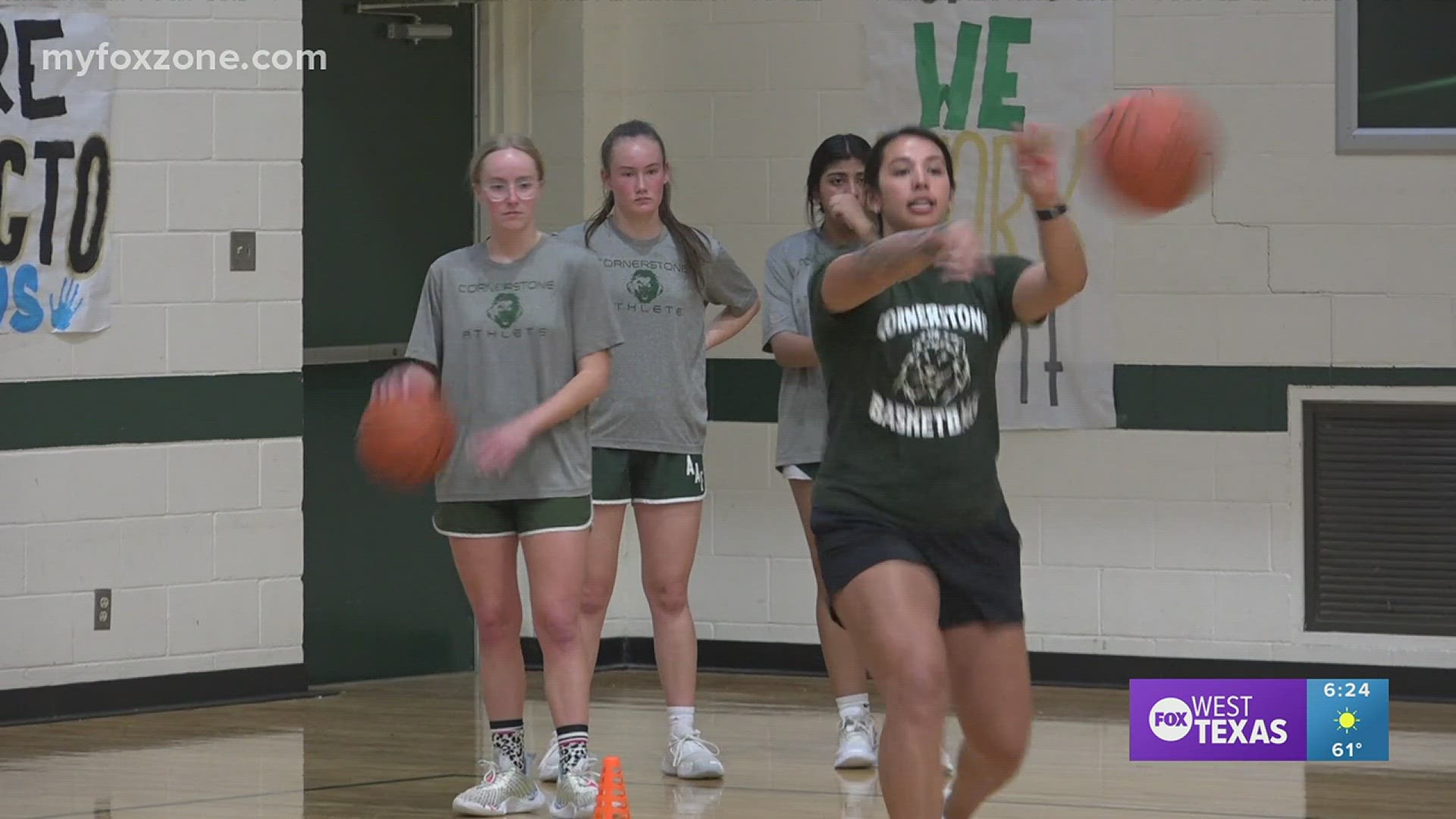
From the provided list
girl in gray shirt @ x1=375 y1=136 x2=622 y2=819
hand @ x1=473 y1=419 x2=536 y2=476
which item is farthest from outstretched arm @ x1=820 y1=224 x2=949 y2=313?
girl in gray shirt @ x1=375 y1=136 x2=622 y2=819

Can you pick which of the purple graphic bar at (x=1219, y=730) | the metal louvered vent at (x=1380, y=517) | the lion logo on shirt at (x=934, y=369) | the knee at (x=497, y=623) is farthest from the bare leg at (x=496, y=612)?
the metal louvered vent at (x=1380, y=517)

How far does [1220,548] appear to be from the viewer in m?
7.50

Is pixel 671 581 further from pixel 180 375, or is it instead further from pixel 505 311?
pixel 180 375

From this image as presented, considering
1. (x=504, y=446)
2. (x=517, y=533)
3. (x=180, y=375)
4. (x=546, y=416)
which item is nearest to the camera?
(x=504, y=446)

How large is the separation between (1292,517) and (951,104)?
1.91 m

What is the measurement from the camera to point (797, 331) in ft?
19.8

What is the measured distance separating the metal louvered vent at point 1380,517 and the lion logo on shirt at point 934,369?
3.48 m

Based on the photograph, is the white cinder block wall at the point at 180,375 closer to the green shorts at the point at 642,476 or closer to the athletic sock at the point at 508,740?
the green shorts at the point at 642,476

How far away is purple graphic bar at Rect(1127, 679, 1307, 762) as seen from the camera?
6.35 metres

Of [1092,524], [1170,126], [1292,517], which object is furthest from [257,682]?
[1170,126]

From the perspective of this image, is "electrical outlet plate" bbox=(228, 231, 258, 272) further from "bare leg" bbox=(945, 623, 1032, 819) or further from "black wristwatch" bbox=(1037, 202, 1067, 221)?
"black wristwatch" bbox=(1037, 202, 1067, 221)

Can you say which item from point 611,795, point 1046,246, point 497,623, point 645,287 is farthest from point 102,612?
point 1046,246

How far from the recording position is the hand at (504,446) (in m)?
5.10
